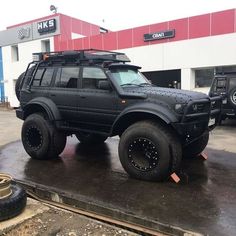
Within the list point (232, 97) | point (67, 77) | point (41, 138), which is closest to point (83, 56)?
point (67, 77)

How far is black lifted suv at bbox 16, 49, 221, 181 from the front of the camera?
5.12 m

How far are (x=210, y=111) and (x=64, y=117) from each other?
2.77m

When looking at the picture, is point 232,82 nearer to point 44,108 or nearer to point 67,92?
point 67,92

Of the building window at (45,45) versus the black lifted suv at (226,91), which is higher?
the building window at (45,45)

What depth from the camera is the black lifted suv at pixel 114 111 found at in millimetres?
5117

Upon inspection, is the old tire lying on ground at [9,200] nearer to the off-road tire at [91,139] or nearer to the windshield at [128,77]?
the windshield at [128,77]

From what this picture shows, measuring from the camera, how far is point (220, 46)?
15.6m

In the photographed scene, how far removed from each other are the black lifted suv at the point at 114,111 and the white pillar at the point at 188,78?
10.5 metres

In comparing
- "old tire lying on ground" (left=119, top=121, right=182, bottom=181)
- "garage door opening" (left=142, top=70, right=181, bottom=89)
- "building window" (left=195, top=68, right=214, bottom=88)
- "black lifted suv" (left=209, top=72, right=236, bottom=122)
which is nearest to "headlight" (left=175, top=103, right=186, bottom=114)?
"old tire lying on ground" (left=119, top=121, right=182, bottom=181)

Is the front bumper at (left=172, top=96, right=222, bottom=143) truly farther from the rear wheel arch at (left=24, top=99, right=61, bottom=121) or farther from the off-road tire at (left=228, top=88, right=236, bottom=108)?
the off-road tire at (left=228, top=88, right=236, bottom=108)

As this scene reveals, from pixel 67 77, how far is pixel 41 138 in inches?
52.2

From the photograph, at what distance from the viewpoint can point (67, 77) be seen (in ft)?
21.7

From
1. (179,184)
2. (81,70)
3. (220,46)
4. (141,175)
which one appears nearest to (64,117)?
(81,70)

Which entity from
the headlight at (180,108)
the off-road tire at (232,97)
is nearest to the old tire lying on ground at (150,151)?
the headlight at (180,108)
